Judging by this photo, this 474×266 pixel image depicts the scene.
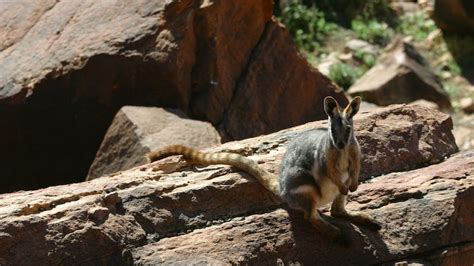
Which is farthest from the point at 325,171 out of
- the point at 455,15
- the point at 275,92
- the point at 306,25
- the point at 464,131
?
the point at 306,25

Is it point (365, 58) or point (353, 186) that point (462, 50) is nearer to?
point (365, 58)

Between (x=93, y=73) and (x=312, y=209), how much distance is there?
13.5 ft

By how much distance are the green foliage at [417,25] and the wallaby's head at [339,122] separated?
1144 cm

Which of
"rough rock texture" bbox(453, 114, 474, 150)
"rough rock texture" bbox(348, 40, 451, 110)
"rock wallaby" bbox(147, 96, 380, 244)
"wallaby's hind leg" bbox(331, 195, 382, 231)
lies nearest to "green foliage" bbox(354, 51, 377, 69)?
"rough rock texture" bbox(348, 40, 451, 110)

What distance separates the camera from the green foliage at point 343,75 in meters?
16.1

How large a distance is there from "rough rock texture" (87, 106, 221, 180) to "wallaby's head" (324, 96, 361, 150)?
3000mm

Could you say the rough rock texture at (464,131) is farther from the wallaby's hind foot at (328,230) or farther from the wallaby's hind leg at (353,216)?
the wallaby's hind foot at (328,230)

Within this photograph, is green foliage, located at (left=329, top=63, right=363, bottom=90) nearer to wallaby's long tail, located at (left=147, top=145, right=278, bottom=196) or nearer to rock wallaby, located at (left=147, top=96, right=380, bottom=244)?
wallaby's long tail, located at (left=147, top=145, right=278, bottom=196)

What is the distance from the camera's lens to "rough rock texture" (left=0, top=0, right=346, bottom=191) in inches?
399

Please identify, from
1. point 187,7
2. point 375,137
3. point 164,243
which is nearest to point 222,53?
point 187,7

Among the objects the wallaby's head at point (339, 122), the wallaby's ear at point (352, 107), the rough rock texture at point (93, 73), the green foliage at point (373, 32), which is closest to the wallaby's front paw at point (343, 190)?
the wallaby's head at point (339, 122)

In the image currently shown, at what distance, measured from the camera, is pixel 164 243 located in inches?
271

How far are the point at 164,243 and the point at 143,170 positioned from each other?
103 cm

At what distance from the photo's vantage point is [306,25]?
57.5ft
